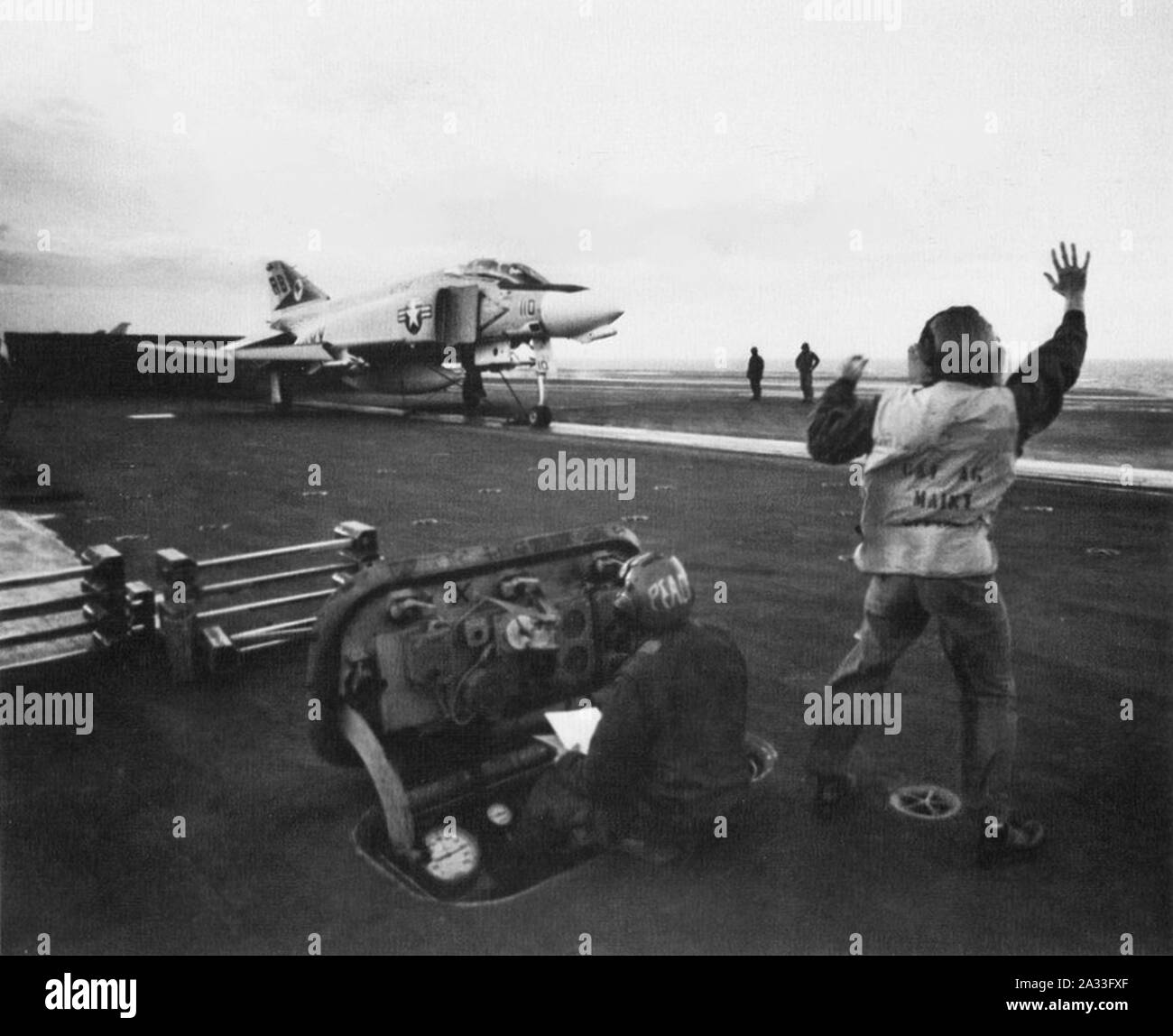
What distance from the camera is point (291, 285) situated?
29734 mm

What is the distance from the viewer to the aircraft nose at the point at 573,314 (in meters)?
17.3

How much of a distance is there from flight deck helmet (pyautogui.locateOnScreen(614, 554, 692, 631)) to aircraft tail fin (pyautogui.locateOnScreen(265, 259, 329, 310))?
29233 mm

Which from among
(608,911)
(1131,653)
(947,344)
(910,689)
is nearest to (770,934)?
(608,911)

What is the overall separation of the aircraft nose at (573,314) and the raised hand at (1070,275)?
14.7 metres

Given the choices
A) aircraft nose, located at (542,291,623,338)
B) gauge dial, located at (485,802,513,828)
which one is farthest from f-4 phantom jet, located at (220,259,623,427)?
gauge dial, located at (485,802,513,828)

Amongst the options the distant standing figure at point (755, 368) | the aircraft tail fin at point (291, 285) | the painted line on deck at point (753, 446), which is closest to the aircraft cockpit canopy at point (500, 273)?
the painted line on deck at point (753, 446)

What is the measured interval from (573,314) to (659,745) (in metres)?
15.5

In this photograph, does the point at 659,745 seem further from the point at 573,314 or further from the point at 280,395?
the point at 280,395

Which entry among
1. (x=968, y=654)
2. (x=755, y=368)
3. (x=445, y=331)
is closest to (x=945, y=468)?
(x=968, y=654)

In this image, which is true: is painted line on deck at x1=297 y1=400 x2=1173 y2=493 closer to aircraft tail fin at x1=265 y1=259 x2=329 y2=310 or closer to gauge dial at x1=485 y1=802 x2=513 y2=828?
gauge dial at x1=485 y1=802 x2=513 y2=828

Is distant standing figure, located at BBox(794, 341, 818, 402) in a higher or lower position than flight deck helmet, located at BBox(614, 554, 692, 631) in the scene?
higher

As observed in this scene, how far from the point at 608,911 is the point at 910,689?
7.60 ft

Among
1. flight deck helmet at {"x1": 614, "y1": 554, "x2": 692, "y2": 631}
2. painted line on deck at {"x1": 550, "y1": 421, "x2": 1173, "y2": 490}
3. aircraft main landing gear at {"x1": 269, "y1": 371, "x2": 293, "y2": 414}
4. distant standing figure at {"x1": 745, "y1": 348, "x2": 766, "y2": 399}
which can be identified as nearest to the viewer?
flight deck helmet at {"x1": 614, "y1": 554, "x2": 692, "y2": 631}

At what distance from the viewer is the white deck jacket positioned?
2.75m
